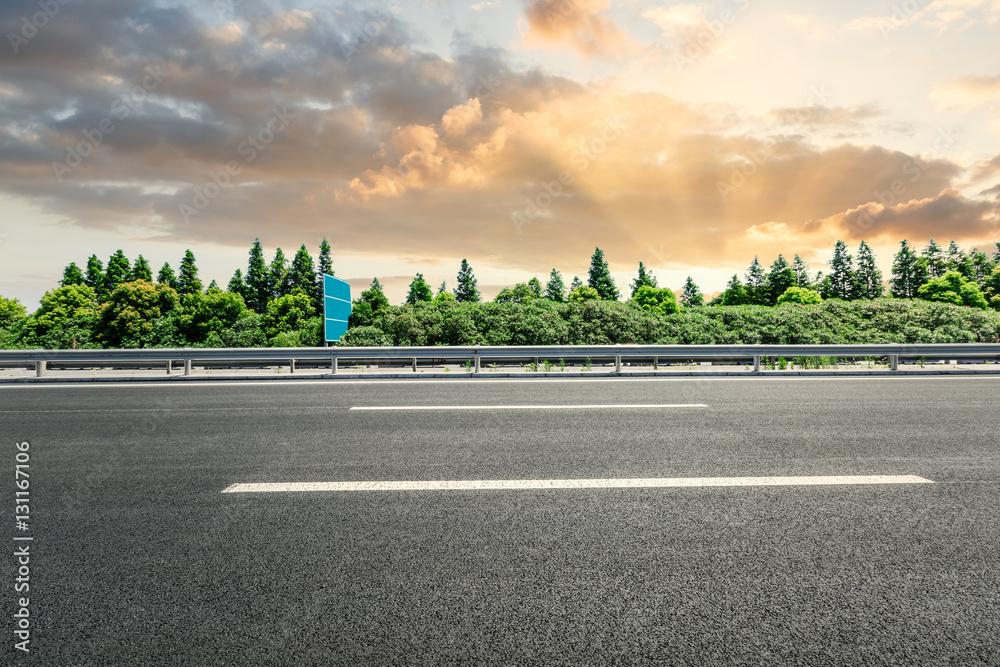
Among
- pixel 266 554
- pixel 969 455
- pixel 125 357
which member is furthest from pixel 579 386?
pixel 125 357

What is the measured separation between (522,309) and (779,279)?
77.9 meters

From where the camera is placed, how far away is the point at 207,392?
10.8 meters

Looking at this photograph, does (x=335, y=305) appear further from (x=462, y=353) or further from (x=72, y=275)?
(x=72, y=275)

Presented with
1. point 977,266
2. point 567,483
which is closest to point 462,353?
point 567,483

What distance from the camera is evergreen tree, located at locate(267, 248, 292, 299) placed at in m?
65.2

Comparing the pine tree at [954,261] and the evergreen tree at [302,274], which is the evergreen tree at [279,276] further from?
the pine tree at [954,261]

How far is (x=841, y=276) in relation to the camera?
8331 centimetres

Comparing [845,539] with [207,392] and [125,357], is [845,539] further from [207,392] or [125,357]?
[125,357]

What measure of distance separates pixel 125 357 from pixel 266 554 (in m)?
13.5

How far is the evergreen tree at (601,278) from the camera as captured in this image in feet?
246

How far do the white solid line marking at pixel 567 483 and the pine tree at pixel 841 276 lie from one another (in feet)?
298

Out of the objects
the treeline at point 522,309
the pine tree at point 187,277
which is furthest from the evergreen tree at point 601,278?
the pine tree at point 187,277

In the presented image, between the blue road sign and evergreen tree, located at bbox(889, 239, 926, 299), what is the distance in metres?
83.4

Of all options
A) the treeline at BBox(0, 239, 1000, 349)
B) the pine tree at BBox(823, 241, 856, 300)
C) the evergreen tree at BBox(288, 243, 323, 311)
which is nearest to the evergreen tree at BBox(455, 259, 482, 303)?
the treeline at BBox(0, 239, 1000, 349)
